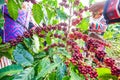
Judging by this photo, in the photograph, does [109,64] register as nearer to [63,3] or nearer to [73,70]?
[73,70]

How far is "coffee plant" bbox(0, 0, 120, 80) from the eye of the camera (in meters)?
0.81

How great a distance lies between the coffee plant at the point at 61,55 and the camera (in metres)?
0.81

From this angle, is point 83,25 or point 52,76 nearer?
point 52,76

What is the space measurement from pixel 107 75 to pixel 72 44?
172 millimetres

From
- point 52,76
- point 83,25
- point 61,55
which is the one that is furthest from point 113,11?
point 52,76

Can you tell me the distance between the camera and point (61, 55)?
0.98 m

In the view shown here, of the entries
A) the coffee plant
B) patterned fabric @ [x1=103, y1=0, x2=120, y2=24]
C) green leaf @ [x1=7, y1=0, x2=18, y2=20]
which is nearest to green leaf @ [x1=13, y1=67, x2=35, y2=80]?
the coffee plant

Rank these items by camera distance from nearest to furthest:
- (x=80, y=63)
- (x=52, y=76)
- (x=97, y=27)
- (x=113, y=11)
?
(x=80, y=63) → (x=52, y=76) → (x=113, y=11) → (x=97, y=27)

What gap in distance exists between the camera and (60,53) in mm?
957

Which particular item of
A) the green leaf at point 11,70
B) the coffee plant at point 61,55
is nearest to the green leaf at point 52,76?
the coffee plant at point 61,55

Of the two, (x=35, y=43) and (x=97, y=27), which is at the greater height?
(x=97, y=27)

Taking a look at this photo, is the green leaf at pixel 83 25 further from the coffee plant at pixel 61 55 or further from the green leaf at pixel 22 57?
the green leaf at pixel 22 57

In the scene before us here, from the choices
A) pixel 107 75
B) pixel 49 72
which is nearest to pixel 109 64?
pixel 107 75

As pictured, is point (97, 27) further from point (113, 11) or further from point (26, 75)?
point (26, 75)
